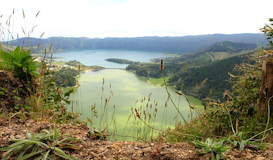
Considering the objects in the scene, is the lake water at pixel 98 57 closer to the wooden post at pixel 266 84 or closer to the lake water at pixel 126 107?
the lake water at pixel 126 107

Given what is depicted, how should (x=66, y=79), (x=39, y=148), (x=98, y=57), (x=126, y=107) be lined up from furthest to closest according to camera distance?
(x=98, y=57) → (x=126, y=107) → (x=66, y=79) → (x=39, y=148)

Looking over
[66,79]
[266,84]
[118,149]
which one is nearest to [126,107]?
[66,79]

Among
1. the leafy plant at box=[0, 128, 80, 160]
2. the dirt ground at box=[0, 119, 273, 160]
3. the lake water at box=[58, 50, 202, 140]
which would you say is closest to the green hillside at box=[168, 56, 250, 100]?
the lake water at box=[58, 50, 202, 140]

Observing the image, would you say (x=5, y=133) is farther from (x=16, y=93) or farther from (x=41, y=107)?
(x=16, y=93)

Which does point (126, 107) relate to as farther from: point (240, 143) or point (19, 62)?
point (240, 143)

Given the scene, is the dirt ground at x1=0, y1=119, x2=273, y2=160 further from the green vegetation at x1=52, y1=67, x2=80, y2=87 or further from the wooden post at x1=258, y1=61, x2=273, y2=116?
the wooden post at x1=258, y1=61, x2=273, y2=116

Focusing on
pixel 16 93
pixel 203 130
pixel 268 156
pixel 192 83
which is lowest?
pixel 192 83

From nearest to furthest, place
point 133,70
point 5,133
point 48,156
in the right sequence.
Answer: point 48,156 < point 5,133 < point 133,70

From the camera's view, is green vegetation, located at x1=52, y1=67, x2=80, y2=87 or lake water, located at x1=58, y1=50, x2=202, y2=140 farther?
green vegetation, located at x1=52, y1=67, x2=80, y2=87

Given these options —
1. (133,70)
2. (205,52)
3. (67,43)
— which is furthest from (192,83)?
(67,43)
